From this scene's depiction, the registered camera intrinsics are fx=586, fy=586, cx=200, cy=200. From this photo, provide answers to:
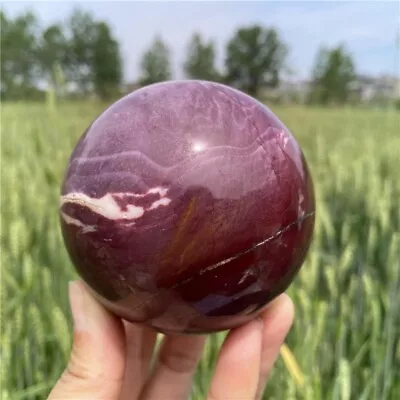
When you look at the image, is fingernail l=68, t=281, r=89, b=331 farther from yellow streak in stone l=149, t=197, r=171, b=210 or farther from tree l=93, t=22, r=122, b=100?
tree l=93, t=22, r=122, b=100

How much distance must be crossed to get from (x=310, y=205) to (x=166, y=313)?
0.20 metres

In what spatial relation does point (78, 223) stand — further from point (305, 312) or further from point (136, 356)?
point (305, 312)

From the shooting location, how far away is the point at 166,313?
1.99 ft

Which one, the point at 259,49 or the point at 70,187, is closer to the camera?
the point at 70,187

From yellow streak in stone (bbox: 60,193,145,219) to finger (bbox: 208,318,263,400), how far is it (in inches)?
8.1

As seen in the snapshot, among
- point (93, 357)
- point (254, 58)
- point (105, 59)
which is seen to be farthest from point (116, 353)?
point (254, 58)

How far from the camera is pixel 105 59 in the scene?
22188 mm

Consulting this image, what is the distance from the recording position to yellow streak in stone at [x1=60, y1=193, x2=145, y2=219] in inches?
22.3

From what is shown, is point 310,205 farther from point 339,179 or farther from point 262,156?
point 339,179

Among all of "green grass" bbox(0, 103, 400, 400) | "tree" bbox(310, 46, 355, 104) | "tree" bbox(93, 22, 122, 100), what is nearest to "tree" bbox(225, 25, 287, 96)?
"tree" bbox(310, 46, 355, 104)

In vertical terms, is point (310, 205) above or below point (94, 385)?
above

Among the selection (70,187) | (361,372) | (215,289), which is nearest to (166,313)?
(215,289)

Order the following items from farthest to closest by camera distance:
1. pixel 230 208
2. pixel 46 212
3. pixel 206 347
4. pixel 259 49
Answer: pixel 259 49, pixel 46 212, pixel 206 347, pixel 230 208

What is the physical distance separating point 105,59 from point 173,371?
2232 cm
